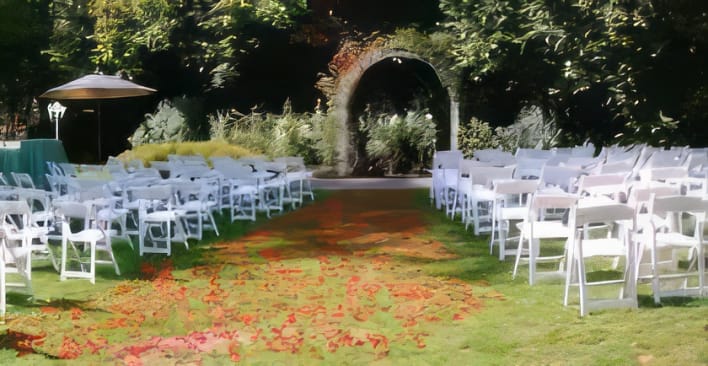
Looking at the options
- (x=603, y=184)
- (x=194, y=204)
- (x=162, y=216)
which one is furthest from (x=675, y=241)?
(x=194, y=204)

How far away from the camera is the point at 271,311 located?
558 cm

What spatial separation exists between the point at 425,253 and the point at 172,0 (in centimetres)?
1256

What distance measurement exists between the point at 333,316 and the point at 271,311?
48cm

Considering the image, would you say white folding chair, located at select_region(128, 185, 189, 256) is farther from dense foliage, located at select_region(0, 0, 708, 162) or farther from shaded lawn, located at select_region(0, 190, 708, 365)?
dense foliage, located at select_region(0, 0, 708, 162)

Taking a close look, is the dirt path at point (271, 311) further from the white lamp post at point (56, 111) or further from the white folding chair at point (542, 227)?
the white lamp post at point (56, 111)

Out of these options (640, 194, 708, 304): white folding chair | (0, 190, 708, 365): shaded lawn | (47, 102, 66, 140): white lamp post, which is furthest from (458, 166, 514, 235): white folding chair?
(47, 102, 66, 140): white lamp post

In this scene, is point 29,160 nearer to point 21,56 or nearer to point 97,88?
point 97,88

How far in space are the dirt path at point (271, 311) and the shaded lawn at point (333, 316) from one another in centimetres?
1

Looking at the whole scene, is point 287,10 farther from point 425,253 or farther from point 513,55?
point 425,253

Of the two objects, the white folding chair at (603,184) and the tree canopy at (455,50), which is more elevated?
the tree canopy at (455,50)

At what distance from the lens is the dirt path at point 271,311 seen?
4.70m

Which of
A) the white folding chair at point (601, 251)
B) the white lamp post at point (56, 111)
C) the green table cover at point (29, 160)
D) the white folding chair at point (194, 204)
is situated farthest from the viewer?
the white lamp post at point (56, 111)

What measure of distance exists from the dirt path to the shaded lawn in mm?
14

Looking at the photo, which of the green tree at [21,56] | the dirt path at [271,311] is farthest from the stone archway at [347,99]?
the dirt path at [271,311]
